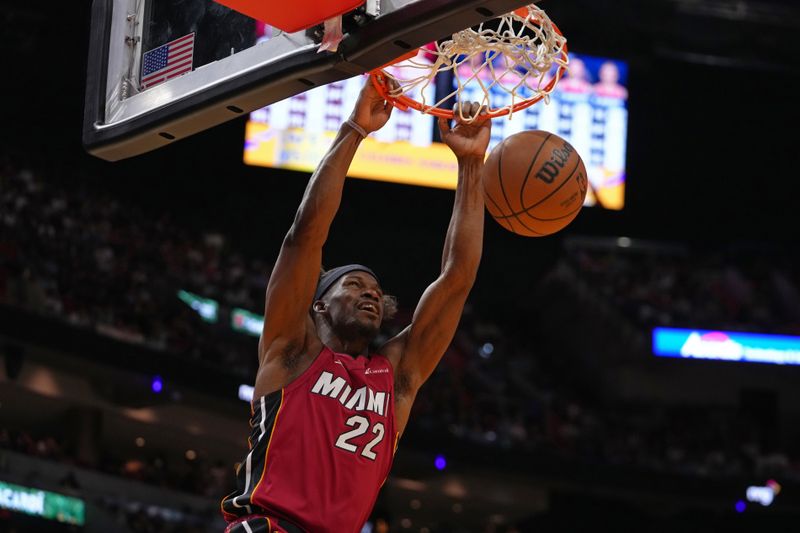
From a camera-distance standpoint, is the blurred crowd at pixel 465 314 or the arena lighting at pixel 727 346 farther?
the arena lighting at pixel 727 346

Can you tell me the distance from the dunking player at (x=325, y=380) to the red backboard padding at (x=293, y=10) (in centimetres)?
67

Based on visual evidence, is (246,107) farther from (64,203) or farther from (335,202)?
(64,203)

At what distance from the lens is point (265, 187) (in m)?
21.5

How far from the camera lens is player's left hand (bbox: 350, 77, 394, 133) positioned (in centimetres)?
403

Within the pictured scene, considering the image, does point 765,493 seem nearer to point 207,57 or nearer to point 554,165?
point 554,165

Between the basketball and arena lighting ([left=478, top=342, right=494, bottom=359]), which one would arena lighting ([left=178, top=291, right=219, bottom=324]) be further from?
the basketball

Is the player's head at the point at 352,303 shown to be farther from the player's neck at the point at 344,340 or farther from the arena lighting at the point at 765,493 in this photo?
the arena lighting at the point at 765,493

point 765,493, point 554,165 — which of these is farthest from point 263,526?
point 765,493

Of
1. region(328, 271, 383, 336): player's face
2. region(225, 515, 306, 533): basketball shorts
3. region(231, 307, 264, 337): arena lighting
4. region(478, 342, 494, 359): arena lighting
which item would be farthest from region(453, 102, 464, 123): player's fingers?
region(478, 342, 494, 359): arena lighting

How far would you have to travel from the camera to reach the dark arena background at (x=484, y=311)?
1472 cm

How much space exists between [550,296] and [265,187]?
230 inches

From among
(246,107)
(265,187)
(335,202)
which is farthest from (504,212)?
(265,187)

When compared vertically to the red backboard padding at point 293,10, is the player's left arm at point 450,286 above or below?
below

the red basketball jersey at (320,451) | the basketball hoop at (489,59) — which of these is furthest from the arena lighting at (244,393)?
the red basketball jersey at (320,451)
